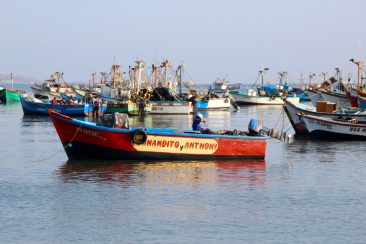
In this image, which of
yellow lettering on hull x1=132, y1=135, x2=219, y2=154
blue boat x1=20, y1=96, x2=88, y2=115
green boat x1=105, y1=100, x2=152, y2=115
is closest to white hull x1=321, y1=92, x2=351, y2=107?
green boat x1=105, y1=100, x2=152, y2=115

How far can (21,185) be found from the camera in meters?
23.6

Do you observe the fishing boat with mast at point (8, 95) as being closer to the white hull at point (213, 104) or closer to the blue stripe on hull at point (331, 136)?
the white hull at point (213, 104)

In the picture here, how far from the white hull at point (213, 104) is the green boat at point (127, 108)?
38.0ft

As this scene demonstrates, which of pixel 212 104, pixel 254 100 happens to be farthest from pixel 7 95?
pixel 212 104

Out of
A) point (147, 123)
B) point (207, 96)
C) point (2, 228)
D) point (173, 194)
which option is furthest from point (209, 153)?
point (207, 96)

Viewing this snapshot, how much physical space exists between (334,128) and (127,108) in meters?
28.8

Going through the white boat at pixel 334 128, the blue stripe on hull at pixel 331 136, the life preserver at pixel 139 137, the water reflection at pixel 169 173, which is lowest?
the water reflection at pixel 169 173

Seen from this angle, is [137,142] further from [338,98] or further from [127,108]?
[338,98]

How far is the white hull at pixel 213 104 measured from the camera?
80.1 m

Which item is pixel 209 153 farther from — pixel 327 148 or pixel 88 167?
pixel 327 148

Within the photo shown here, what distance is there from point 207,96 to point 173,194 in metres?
59.9

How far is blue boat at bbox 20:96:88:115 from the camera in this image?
6347 centimetres

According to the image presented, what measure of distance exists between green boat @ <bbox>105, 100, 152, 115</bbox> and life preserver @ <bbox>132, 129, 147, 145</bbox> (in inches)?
1485

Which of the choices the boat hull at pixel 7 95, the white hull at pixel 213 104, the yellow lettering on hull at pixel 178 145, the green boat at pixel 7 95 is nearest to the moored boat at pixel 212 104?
the white hull at pixel 213 104
